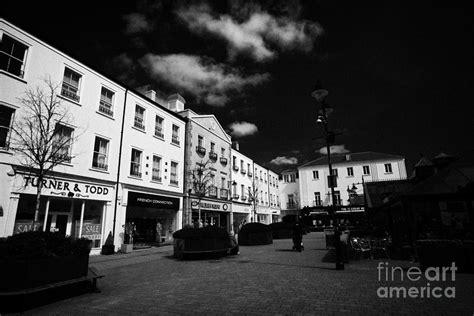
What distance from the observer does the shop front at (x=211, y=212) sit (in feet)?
79.3

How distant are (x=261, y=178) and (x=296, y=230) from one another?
94.3 feet

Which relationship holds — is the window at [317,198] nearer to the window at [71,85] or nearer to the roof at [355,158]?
the roof at [355,158]

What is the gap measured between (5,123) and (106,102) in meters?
6.11

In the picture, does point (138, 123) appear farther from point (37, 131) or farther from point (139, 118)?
point (37, 131)

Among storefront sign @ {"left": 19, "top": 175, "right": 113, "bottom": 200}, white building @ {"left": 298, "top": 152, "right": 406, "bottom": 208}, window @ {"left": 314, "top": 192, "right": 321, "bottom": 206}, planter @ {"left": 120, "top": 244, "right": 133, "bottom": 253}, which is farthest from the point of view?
window @ {"left": 314, "top": 192, "right": 321, "bottom": 206}

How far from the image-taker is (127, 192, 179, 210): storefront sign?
18.0 m

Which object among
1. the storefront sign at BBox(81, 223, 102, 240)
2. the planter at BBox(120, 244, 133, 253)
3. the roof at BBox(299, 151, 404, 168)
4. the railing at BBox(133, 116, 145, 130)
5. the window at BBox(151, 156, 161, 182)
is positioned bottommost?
the planter at BBox(120, 244, 133, 253)

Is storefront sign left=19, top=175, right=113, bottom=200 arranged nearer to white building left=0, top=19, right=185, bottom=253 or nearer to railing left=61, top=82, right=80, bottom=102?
white building left=0, top=19, right=185, bottom=253

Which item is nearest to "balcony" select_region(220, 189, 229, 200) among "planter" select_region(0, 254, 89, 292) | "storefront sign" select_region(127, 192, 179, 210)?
"storefront sign" select_region(127, 192, 179, 210)

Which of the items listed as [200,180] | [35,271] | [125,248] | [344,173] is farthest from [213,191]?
[344,173]

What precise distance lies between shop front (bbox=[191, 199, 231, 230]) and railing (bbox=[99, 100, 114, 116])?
10.1 m

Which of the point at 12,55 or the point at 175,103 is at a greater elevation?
the point at 175,103

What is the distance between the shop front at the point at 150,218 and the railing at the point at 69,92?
6762 millimetres

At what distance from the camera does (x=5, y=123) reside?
475 inches
